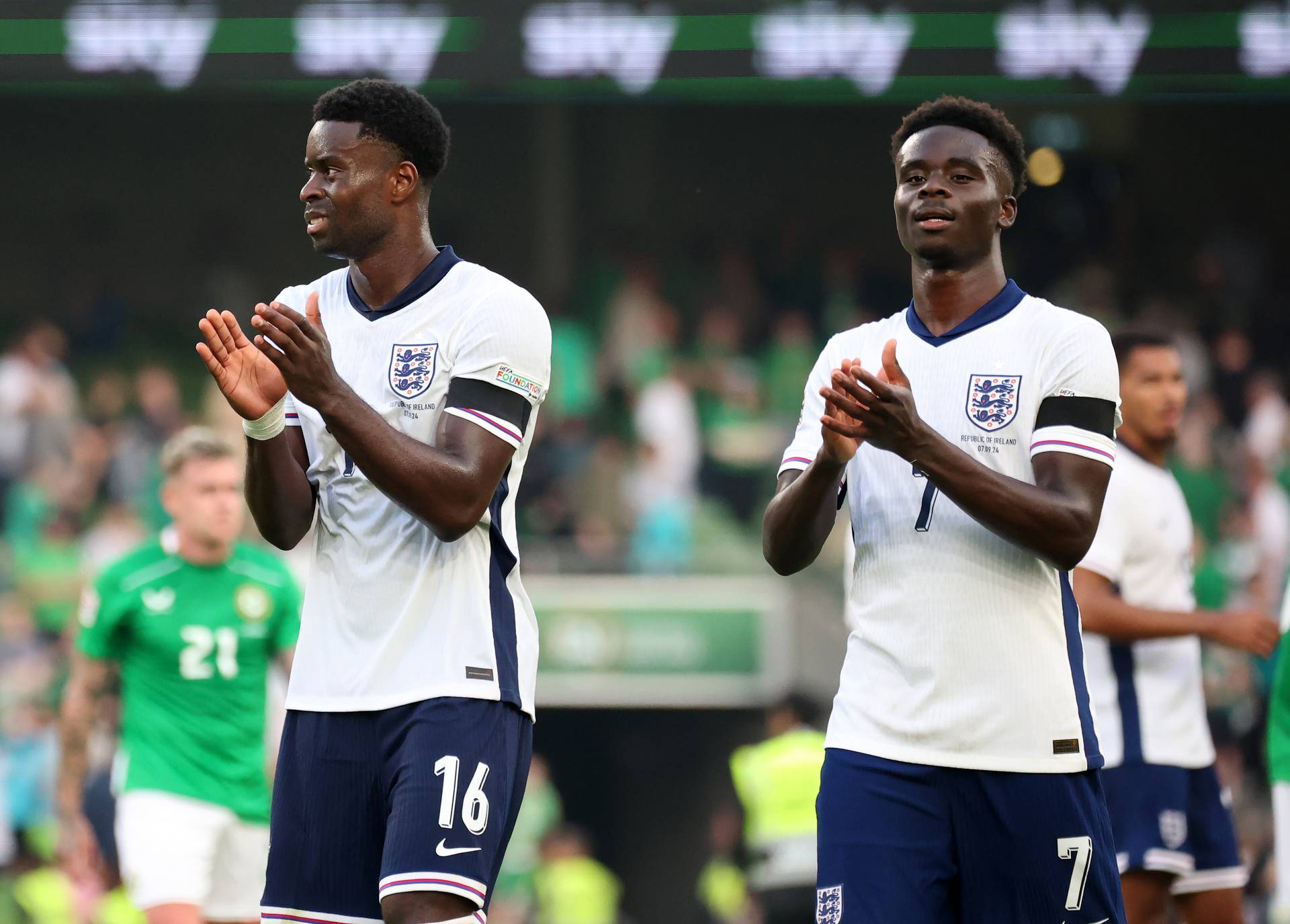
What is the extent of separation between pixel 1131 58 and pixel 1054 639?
6440 millimetres

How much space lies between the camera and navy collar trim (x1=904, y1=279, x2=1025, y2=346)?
158 inches

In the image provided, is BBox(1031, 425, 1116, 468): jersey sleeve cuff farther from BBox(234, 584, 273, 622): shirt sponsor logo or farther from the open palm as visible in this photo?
BBox(234, 584, 273, 622): shirt sponsor logo

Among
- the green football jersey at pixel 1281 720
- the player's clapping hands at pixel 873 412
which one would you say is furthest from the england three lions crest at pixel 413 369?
the green football jersey at pixel 1281 720

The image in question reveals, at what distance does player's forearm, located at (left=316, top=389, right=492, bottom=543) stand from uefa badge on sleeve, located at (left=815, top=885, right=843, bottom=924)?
3.50 feet

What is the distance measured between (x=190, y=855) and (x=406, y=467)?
337 centimetres

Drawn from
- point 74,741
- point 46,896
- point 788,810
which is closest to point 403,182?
point 74,741

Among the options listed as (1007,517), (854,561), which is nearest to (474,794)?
(854,561)

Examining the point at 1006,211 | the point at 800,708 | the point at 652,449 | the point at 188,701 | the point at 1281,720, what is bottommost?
the point at 1281,720

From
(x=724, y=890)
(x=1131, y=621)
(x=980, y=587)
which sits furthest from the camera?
(x=724, y=890)

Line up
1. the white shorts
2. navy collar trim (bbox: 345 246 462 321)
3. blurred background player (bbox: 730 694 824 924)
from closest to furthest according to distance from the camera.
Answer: navy collar trim (bbox: 345 246 462 321)
the white shorts
blurred background player (bbox: 730 694 824 924)

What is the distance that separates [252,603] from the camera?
270 inches

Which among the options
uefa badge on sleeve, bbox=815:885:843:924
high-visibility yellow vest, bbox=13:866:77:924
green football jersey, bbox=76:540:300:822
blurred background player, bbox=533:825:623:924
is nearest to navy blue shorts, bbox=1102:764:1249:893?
uefa badge on sleeve, bbox=815:885:843:924

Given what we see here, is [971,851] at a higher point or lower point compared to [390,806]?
lower

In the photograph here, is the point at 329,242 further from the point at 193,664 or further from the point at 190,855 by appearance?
the point at 190,855
